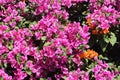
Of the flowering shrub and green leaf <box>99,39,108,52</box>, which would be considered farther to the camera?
green leaf <box>99,39,108,52</box>

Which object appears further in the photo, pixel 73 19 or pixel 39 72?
pixel 73 19

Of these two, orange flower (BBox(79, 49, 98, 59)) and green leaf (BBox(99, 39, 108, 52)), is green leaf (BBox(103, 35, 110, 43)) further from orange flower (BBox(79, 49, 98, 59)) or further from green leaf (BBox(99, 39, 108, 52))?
orange flower (BBox(79, 49, 98, 59))

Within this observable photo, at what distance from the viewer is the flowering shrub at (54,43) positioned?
11.8 feet

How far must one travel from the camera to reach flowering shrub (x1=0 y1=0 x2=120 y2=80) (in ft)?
11.8

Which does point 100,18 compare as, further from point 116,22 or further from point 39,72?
point 39,72

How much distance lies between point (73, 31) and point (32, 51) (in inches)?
16.6

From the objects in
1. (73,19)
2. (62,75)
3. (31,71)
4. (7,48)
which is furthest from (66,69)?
(73,19)

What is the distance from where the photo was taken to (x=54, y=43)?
3.57 meters

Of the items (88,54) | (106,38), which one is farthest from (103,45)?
(88,54)

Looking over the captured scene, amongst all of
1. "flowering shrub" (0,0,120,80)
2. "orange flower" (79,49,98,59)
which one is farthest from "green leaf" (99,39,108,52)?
"orange flower" (79,49,98,59)

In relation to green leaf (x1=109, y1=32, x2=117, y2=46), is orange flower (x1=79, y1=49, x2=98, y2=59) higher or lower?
lower

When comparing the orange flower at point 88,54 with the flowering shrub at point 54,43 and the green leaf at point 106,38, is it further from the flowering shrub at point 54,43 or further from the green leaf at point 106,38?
the green leaf at point 106,38

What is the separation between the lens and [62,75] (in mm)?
3760

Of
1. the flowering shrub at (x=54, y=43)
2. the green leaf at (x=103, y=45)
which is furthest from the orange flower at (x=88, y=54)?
the green leaf at (x=103, y=45)
